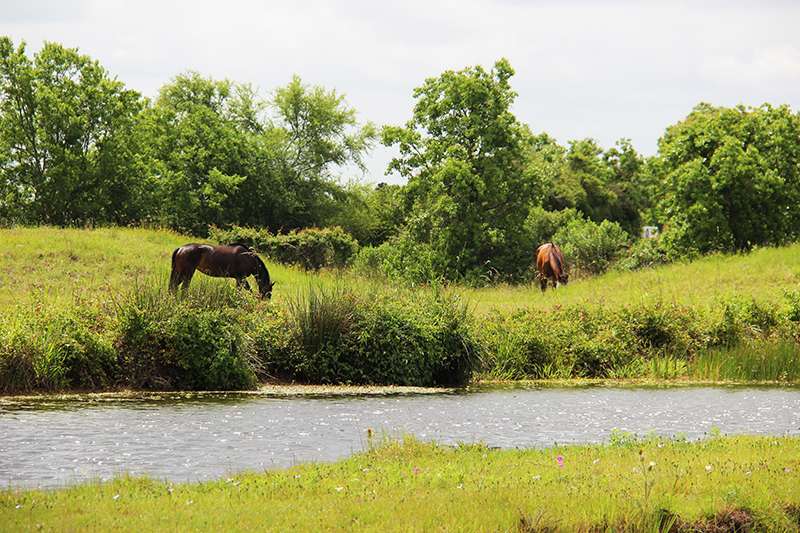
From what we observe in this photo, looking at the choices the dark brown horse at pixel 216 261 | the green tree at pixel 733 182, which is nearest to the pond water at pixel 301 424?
the dark brown horse at pixel 216 261

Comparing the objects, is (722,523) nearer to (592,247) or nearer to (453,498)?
(453,498)

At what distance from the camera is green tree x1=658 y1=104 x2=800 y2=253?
47938mm

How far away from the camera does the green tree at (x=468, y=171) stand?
159 feet

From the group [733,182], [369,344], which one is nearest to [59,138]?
[733,182]

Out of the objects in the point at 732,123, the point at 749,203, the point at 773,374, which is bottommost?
the point at 773,374

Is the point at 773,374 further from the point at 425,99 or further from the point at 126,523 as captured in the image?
the point at 425,99

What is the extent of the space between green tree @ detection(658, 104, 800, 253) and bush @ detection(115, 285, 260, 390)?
110 ft

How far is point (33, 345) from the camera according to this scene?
56.7 feet

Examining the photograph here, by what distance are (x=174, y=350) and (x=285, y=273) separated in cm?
1790

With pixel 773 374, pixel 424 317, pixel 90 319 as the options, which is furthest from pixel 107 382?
pixel 773 374

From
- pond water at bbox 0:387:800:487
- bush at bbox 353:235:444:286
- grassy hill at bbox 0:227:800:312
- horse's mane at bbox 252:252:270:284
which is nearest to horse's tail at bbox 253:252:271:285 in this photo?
horse's mane at bbox 252:252:270:284

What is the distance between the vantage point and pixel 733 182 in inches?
1897

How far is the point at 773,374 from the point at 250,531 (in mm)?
16370

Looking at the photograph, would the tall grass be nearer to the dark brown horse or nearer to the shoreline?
the shoreline
